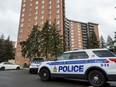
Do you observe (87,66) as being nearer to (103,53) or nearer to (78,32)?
(103,53)

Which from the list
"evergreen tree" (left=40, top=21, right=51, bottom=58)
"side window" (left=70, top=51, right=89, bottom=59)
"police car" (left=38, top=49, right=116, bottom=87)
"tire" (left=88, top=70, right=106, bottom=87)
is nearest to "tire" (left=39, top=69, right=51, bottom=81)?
"police car" (left=38, top=49, right=116, bottom=87)

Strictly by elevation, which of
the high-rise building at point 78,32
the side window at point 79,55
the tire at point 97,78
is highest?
the high-rise building at point 78,32

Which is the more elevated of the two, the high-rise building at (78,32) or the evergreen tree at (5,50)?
the high-rise building at (78,32)

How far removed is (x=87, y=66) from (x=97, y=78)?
0.73 meters

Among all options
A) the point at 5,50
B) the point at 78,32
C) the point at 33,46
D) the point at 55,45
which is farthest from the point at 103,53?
the point at 78,32

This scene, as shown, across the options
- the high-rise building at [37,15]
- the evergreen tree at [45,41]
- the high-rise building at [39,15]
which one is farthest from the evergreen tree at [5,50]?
the evergreen tree at [45,41]

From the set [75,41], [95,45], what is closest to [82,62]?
[95,45]

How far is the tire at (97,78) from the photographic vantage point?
7.01 meters

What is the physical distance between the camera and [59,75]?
8.55 m

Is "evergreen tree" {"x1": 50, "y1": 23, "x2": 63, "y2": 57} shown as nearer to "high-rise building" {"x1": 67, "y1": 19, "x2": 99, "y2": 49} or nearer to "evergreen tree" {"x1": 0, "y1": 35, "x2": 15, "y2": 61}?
"evergreen tree" {"x1": 0, "y1": 35, "x2": 15, "y2": 61}

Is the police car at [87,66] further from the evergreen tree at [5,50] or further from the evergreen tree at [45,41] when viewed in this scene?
the evergreen tree at [5,50]

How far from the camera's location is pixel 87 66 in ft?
24.6

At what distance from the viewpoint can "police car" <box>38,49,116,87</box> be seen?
6.88 meters

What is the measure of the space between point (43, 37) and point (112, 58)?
31.3m
